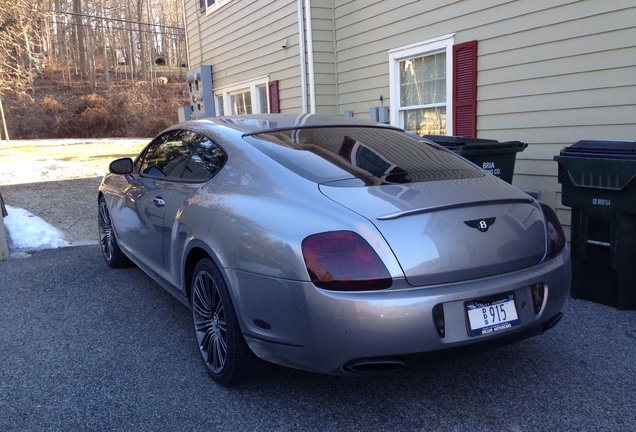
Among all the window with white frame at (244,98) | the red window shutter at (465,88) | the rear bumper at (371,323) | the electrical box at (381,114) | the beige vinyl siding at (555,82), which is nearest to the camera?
the rear bumper at (371,323)

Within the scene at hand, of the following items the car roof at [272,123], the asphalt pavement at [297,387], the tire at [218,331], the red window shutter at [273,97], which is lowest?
the asphalt pavement at [297,387]

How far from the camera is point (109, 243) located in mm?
5281

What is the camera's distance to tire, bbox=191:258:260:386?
8.91 feet

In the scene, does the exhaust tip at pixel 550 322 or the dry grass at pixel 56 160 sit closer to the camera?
the exhaust tip at pixel 550 322

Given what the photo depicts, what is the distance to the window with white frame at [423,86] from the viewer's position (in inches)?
254

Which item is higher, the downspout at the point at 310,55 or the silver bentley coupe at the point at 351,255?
the downspout at the point at 310,55

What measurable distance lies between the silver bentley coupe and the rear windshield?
13 millimetres

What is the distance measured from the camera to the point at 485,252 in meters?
2.39

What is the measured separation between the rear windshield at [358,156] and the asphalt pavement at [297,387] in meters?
1.09

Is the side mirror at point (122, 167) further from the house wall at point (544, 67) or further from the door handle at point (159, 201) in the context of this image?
the house wall at point (544, 67)

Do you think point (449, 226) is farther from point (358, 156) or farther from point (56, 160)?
point (56, 160)

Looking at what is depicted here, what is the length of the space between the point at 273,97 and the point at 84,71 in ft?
114

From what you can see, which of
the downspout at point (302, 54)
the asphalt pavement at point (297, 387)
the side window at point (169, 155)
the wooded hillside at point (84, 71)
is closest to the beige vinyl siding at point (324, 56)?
the downspout at point (302, 54)

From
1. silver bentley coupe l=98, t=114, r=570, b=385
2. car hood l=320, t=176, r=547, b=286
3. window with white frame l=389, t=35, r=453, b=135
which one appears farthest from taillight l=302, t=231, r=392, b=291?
window with white frame l=389, t=35, r=453, b=135
